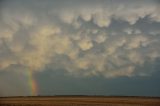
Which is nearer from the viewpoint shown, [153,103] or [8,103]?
[153,103]

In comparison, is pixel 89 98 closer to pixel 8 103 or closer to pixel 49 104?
pixel 49 104

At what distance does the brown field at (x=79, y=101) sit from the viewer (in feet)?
26.2

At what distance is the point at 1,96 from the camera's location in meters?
8.55

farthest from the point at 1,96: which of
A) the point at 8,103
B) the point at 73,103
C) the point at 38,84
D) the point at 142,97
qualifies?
the point at 142,97

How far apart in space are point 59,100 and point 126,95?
4.23 ft

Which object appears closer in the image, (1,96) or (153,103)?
(153,103)

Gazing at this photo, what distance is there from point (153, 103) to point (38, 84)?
2.27m

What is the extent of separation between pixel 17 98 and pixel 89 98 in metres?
1.46

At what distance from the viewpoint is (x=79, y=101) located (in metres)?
8.18

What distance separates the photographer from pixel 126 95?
26.6 feet

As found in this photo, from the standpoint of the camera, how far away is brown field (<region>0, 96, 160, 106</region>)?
8000mm

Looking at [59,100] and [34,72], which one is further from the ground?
[34,72]

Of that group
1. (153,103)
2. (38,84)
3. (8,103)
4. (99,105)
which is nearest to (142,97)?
(153,103)

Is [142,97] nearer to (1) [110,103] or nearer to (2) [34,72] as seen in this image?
(1) [110,103]
